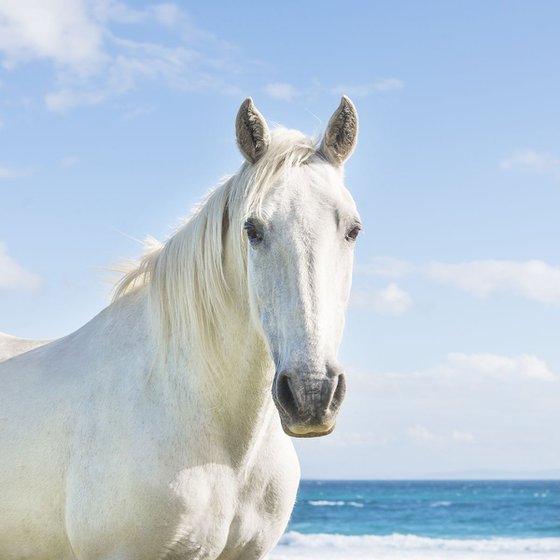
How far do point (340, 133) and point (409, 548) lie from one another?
892 inches

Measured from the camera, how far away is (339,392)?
250cm

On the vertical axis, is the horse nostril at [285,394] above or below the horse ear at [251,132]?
below

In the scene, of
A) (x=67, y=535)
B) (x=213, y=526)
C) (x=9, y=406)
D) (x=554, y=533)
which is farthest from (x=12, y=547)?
(x=554, y=533)

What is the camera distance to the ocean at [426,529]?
22.3 m

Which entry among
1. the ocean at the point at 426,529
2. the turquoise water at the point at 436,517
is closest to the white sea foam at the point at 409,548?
the ocean at the point at 426,529

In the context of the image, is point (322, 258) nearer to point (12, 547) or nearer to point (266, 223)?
point (266, 223)

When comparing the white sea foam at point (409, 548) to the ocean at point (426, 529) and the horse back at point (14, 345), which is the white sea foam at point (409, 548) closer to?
the ocean at point (426, 529)

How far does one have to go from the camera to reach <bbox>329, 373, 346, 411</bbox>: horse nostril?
2.48 metres

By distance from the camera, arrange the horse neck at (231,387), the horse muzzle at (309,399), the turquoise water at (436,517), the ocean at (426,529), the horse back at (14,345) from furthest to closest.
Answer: the turquoise water at (436,517), the ocean at (426,529), the horse back at (14,345), the horse neck at (231,387), the horse muzzle at (309,399)

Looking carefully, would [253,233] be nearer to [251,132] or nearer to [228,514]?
[251,132]

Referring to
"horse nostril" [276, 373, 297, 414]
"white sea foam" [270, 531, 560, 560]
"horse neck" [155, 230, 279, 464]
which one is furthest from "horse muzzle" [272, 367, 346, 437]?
"white sea foam" [270, 531, 560, 560]

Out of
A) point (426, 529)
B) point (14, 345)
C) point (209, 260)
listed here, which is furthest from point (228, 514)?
point (426, 529)

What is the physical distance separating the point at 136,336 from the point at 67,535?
2.60ft

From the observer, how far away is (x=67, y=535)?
Result: 3078 mm
